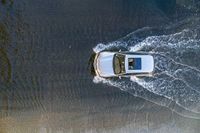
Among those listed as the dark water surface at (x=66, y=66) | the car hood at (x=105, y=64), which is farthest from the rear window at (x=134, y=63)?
the dark water surface at (x=66, y=66)

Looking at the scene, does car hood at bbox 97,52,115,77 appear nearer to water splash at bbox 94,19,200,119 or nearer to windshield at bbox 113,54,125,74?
windshield at bbox 113,54,125,74

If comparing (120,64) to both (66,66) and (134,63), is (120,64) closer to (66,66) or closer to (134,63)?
(134,63)

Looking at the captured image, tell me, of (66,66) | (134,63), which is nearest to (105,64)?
(134,63)

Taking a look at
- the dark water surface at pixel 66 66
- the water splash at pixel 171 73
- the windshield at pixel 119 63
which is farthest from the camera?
the water splash at pixel 171 73

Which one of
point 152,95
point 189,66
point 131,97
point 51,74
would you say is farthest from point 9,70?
point 189,66

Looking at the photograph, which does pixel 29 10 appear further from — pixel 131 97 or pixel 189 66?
pixel 189 66

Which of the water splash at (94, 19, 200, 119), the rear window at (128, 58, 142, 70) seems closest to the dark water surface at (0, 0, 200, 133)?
the water splash at (94, 19, 200, 119)

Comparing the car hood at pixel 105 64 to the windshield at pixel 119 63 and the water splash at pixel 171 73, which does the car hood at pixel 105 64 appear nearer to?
the windshield at pixel 119 63
